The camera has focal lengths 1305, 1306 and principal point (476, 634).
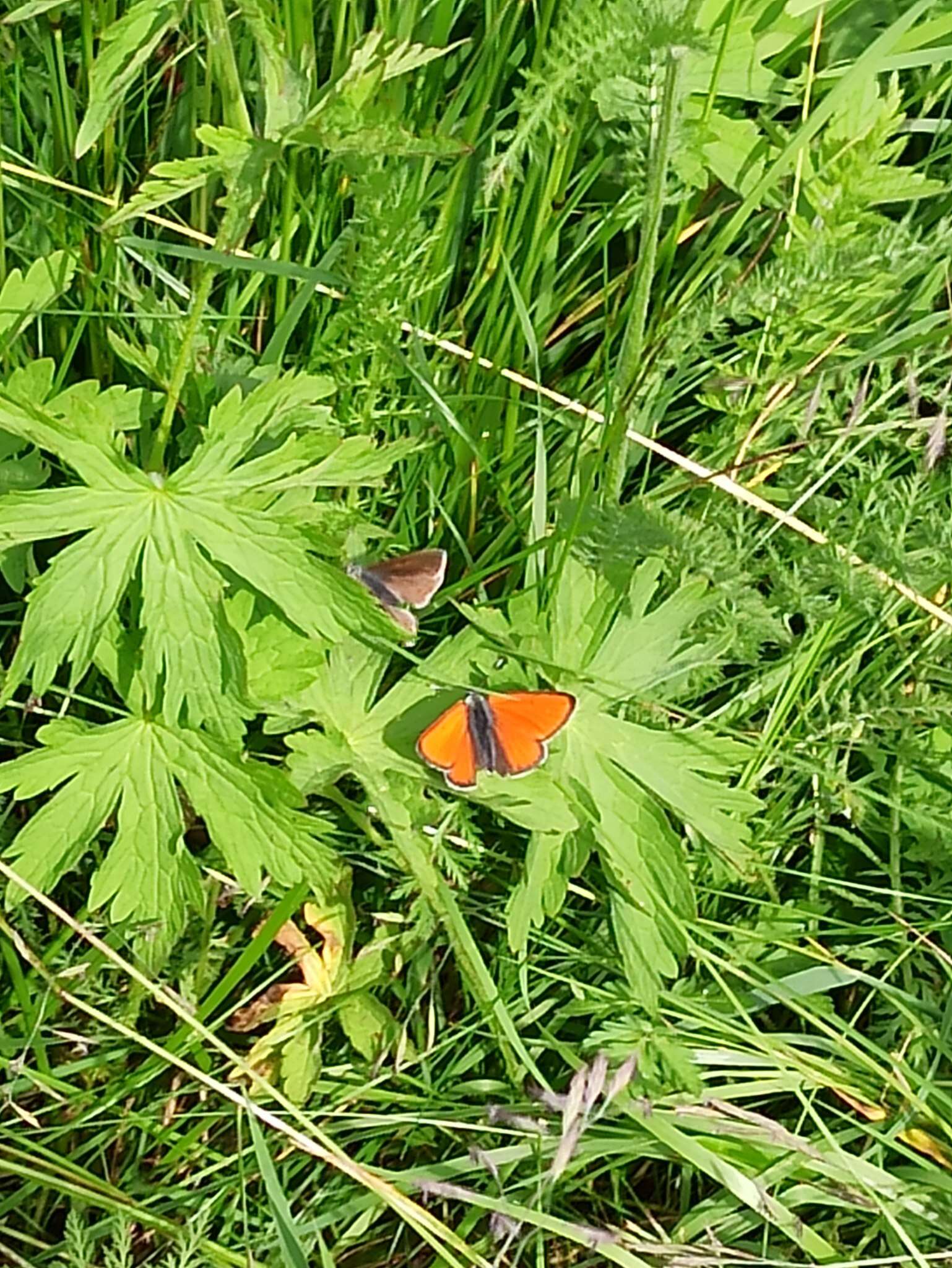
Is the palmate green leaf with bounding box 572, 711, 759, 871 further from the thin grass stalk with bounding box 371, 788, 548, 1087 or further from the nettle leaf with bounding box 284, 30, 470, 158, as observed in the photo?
the nettle leaf with bounding box 284, 30, 470, 158

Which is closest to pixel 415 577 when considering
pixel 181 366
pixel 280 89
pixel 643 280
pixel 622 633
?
pixel 622 633

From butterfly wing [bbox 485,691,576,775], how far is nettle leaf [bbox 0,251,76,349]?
35.1 inches

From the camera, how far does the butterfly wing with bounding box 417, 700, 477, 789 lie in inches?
71.9

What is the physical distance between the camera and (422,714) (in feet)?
6.55

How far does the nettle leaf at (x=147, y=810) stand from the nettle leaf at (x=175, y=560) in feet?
0.31

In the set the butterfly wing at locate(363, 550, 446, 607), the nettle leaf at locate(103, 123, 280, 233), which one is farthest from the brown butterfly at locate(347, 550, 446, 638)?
the nettle leaf at locate(103, 123, 280, 233)

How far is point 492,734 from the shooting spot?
1834 mm

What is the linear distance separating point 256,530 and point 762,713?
40.1 inches

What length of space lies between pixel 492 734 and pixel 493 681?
0.71ft

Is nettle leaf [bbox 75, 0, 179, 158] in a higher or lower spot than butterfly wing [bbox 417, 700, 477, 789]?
higher

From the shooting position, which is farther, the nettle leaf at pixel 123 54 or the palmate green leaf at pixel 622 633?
the palmate green leaf at pixel 622 633

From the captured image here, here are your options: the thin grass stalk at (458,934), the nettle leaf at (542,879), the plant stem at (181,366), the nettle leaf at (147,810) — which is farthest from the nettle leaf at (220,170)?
the nettle leaf at (542,879)

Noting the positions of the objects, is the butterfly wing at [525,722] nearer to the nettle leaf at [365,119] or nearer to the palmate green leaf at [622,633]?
the palmate green leaf at [622,633]

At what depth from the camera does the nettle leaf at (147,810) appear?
1.80 meters
